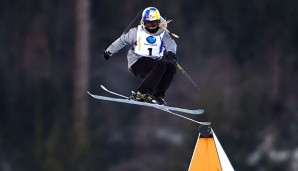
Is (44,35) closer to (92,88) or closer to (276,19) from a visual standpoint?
(92,88)

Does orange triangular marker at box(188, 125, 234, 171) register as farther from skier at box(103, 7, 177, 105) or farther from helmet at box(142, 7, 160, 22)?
helmet at box(142, 7, 160, 22)

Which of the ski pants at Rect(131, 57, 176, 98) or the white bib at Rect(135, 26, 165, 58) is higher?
the white bib at Rect(135, 26, 165, 58)

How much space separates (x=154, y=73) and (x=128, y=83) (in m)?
18.9

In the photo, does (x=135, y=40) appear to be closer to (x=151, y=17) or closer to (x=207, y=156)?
(x=151, y=17)

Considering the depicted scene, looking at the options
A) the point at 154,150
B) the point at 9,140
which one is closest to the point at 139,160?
the point at 154,150

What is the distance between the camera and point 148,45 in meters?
11.0

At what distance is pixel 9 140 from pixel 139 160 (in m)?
3.09

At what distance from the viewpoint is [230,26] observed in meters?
31.0

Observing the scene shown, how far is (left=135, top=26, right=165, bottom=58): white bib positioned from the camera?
10914mm

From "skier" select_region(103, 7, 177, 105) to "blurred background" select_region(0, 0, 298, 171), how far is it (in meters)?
14.8

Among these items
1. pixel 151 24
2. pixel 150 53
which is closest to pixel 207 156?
pixel 150 53

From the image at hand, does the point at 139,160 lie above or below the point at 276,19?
below

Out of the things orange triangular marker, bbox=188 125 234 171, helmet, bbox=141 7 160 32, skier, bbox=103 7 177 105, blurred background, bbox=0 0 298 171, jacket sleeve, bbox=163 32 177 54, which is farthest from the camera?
blurred background, bbox=0 0 298 171

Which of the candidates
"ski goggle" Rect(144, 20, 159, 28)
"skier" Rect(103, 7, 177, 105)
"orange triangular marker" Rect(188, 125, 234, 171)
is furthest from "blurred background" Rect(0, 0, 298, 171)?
"ski goggle" Rect(144, 20, 159, 28)
